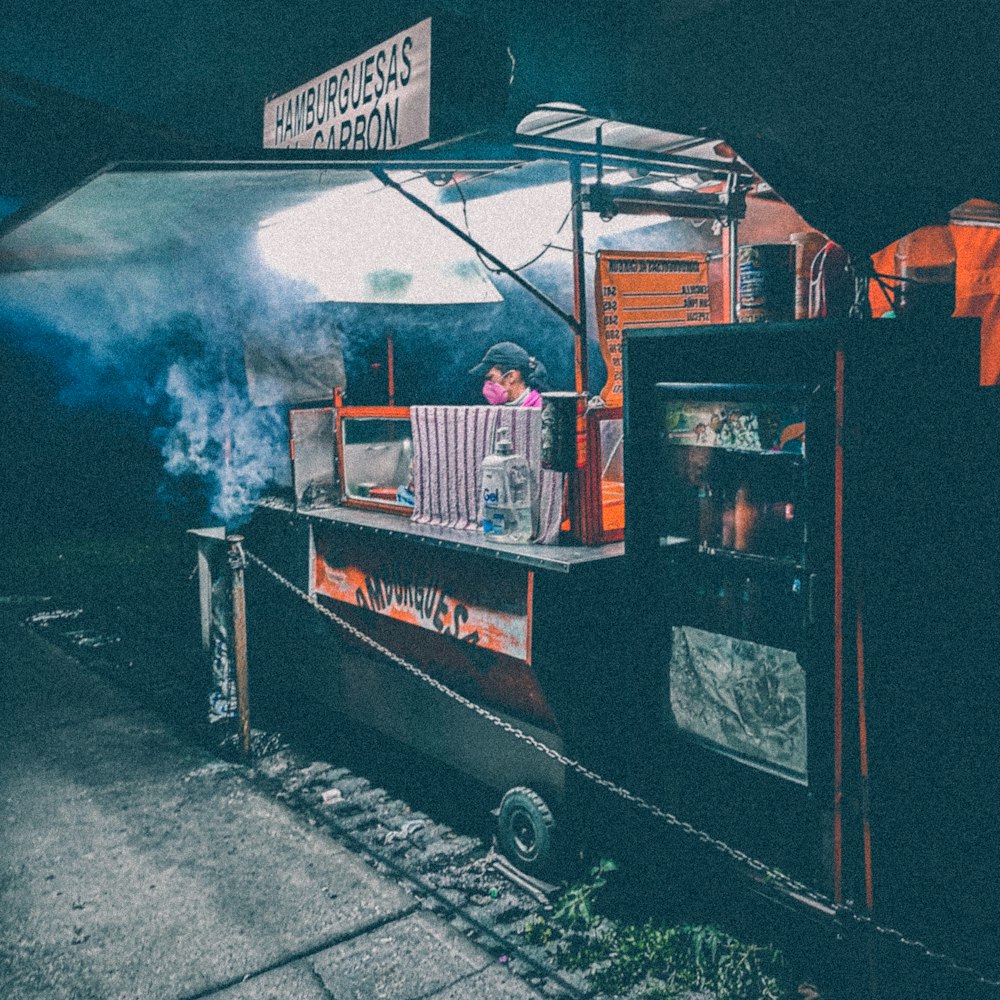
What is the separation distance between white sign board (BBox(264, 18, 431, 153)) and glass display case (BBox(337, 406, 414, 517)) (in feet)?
5.48

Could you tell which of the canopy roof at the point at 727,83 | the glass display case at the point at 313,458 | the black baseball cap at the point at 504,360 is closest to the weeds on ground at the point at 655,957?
the canopy roof at the point at 727,83

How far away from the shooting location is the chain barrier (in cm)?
328

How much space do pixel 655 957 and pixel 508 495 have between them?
2.23 meters

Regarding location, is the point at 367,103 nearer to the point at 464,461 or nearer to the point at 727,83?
the point at 464,461

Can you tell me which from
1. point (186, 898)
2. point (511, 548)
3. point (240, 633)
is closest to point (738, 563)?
point (511, 548)

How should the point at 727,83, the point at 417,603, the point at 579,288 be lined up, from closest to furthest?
the point at 417,603 → the point at 579,288 → the point at 727,83

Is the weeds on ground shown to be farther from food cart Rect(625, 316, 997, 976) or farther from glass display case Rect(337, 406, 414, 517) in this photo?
glass display case Rect(337, 406, 414, 517)

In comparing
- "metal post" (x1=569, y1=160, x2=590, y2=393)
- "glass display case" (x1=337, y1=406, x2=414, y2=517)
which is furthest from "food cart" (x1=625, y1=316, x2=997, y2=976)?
"glass display case" (x1=337, y1=406, x2=414, y2=517)

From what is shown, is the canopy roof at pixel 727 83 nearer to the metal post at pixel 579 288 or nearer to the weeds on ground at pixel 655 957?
the metal post at pixel 579 288

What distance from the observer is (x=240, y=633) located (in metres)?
6.20

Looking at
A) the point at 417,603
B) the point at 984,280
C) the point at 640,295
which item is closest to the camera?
the point at 417,603

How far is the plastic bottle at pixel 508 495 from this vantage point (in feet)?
15.7

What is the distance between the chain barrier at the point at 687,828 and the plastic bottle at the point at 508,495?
899 mm

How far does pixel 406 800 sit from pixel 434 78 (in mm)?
4122
